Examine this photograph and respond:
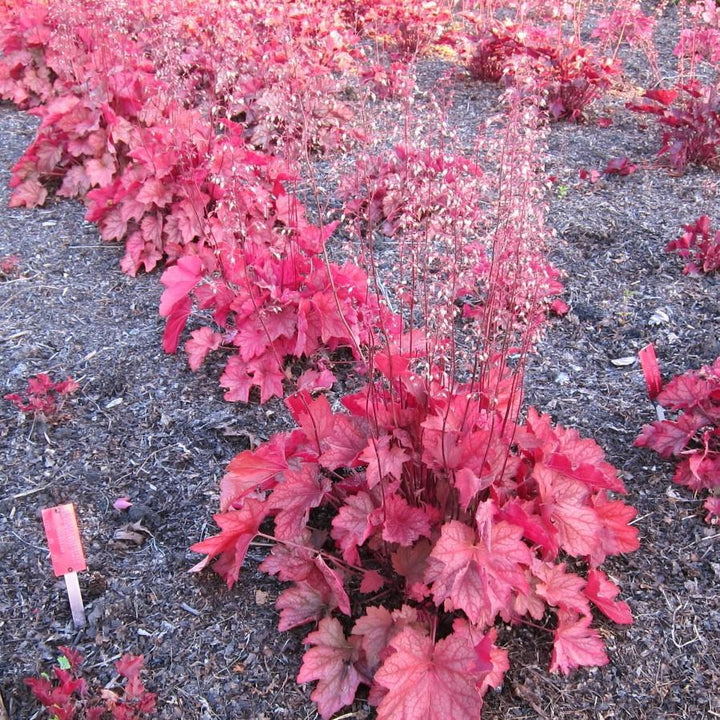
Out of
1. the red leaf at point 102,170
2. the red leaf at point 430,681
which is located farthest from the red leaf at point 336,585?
the red leaf at point 102,170

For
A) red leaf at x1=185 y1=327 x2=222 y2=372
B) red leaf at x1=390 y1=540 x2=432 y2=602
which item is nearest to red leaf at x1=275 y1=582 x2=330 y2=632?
red leaf at x1=390 y1=540 x2=432 y2=602

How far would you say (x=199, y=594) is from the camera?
86.5 inches

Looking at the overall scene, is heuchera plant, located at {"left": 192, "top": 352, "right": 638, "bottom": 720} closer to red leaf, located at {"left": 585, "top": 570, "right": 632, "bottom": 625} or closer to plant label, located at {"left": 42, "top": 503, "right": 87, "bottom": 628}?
red leaf, located at {"left": 585, "top": 570, "right": 632, "bottom": 625}

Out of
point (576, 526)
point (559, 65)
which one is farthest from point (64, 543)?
point (559, 65)

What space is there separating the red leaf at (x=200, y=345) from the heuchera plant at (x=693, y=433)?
174 cm

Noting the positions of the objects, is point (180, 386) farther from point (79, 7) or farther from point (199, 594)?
point (79, 7)

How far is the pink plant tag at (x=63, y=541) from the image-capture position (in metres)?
1.98

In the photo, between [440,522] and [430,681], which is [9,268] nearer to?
[440,522]

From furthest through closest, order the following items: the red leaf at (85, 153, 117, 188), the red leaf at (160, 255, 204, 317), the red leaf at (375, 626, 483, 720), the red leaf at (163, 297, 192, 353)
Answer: the red leaf at (85, 153, 117, 188), the red leaf at (163, 297, 192, 353), the red leaf at (160, 255, 204, 317), the red leaf at (375, 626, 483, 720)

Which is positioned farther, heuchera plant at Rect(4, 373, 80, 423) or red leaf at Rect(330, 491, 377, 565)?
heuchera plant at Rect(4, 373, 80, 423)

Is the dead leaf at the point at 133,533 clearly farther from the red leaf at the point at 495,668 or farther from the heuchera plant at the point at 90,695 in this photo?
the red leaf at the point at 495,668

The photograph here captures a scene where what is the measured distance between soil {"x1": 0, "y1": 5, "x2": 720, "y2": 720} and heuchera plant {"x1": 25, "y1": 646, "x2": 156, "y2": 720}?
6 centimetres

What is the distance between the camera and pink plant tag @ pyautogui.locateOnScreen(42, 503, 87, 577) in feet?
6.50

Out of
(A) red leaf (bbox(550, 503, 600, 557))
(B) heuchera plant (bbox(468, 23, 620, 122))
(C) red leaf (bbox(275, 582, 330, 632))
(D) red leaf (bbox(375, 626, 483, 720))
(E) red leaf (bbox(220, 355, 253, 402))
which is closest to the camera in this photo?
(D) red leaf (bbox(375, 626, 483, 720))
